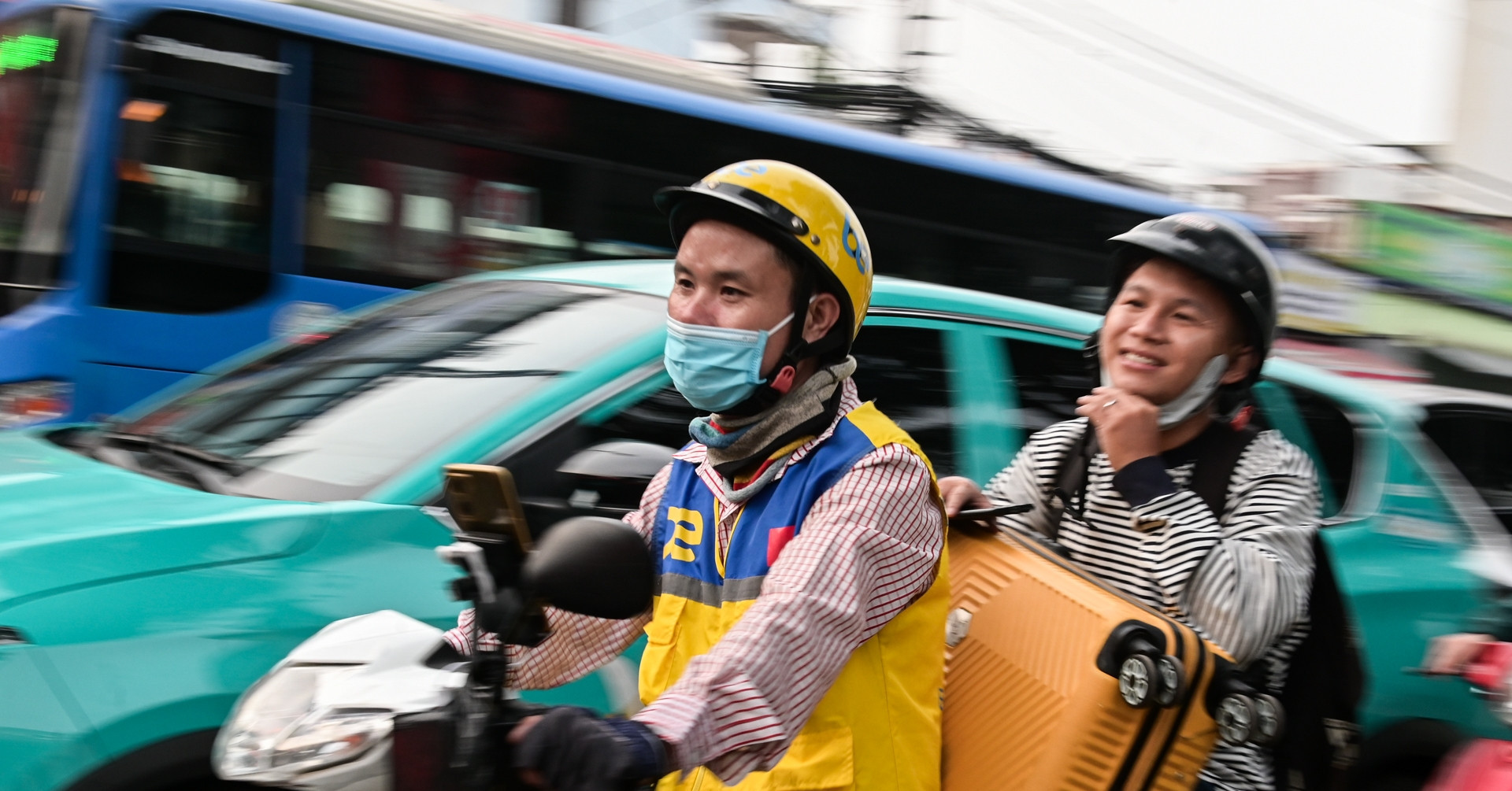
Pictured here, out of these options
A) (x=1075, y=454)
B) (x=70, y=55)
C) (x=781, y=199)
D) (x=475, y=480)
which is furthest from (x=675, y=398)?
(x=70, y=55)

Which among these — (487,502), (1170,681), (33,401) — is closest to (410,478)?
(487,502)

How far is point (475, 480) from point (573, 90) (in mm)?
7764

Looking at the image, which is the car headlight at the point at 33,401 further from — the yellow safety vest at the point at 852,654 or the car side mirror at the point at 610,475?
the yellow safety vest at the point at 852,654

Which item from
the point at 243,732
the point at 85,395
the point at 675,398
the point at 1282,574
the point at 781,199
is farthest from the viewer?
the point at 85,395

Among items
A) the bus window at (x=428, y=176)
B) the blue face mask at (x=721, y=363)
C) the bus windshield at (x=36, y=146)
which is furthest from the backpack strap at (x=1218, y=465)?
the bus window at (x=428, y=176)

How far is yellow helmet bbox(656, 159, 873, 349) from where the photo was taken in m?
1.94

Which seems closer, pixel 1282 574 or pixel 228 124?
pixel 1282 574

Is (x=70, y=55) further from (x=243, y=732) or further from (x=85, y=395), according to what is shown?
(x=243, y=732)

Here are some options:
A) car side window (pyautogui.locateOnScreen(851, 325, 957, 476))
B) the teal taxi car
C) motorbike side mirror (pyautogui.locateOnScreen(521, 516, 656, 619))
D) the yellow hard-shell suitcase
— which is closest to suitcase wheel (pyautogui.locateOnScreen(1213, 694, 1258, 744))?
the yellow hard-shell suitcase

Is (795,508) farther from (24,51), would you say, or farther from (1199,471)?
(24,51)

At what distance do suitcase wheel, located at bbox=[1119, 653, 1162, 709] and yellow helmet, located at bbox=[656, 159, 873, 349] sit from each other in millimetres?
580

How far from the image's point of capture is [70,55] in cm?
750

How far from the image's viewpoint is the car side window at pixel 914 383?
3797 millimetres

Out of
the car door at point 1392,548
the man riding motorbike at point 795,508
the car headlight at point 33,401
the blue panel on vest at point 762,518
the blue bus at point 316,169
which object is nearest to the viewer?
the man riding motorbike at point 795,508
